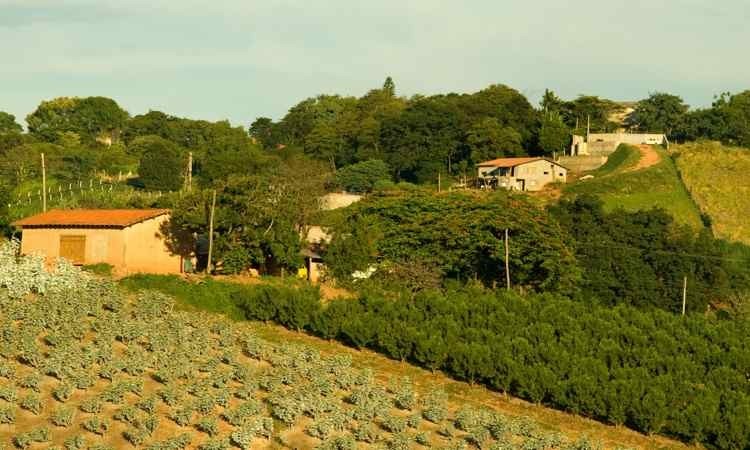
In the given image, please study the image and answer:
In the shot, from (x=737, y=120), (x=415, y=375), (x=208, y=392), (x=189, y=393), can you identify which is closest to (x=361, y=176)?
(x=737, y=120)

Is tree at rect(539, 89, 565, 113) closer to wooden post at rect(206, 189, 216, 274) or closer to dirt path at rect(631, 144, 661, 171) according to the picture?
dirt path at rect(631, 144, 661, 171)

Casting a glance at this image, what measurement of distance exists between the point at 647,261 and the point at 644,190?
22105 mm

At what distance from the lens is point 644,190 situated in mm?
70875

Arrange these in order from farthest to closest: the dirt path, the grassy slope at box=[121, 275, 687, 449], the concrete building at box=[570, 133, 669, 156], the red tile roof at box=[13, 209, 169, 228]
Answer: the concrete building at box=[570, 133, 669, 156] → the dirt path → the red tile roof at box=[13, 209, 169, 228] → the grassy slope at box=[121, 275, 687, 449]

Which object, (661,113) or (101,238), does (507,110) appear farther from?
(101,238)

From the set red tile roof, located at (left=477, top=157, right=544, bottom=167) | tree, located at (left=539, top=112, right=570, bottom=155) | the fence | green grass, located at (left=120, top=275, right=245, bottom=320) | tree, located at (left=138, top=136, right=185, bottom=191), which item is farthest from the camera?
tree, located at (left=138, top=136, right=185, bottom=191)

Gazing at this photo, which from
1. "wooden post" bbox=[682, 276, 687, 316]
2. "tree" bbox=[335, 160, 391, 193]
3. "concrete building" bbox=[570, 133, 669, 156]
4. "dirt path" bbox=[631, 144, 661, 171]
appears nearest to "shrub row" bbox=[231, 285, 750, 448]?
"wooden post" bbox=[682, 276, 687, 316]

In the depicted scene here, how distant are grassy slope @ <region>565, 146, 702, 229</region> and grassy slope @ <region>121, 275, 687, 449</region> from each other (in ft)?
113

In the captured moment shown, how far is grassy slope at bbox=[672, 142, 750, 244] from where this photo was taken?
213 feet

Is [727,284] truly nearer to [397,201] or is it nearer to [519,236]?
[519,236]

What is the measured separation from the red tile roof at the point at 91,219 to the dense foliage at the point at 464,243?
8.85 metres

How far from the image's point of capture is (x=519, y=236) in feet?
149

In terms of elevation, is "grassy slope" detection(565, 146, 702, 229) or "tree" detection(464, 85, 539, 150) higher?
"tree" detection(464, 85, 539, 150)

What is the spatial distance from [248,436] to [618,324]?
729 inches
